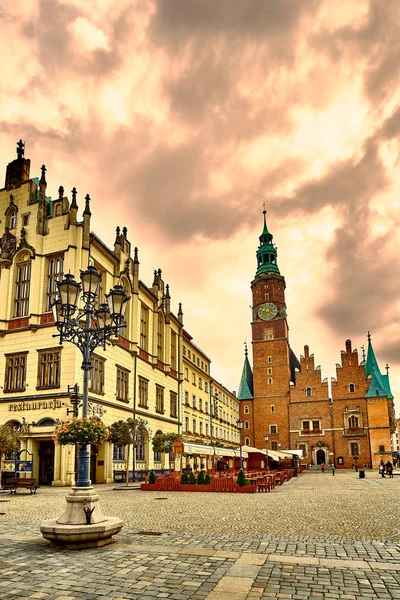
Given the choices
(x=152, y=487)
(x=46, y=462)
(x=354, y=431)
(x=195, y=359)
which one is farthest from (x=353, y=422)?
(x=46, y=462)

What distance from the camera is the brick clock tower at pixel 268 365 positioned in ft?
250

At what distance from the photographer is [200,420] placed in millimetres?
57250

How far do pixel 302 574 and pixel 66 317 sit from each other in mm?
8032

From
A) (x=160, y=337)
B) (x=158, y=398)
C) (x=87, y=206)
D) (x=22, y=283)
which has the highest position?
(x=87, y=206)

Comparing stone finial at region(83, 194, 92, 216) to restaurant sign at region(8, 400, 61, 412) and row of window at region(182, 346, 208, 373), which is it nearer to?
restaurant sign at region(8, 400, 61, 412)

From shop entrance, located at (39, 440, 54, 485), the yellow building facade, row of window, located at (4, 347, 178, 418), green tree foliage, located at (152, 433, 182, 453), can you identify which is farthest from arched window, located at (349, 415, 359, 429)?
shop entrance, located at (39, 440, 54, 485)

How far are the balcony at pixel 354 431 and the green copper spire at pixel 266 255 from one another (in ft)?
94.8

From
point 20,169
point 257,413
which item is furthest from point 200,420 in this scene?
point 20,169

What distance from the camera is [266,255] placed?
87375mm

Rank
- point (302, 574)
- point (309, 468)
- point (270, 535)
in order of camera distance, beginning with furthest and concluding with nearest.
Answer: point (309, 468), point (270, 535), point (302, 574)

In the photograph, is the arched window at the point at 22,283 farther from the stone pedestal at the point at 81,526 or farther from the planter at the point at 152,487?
the stone pedestal at the point at 81,526

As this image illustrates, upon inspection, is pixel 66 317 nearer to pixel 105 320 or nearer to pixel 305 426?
pixel 105 320

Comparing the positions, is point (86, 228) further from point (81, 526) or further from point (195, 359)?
point (195, 359)

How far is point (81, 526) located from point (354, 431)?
221ft
